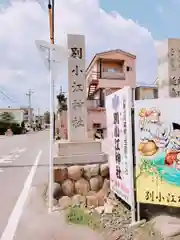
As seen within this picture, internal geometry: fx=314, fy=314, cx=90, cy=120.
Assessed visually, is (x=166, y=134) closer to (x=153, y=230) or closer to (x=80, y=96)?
(x=153, y=230)

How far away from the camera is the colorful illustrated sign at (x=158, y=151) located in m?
4.74

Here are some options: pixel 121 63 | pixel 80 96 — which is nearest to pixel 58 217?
pixel 80 96

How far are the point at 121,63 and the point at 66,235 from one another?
32682 millimetres

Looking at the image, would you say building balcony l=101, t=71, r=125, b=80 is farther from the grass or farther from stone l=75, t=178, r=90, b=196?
the grass

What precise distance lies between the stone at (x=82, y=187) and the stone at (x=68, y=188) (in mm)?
121

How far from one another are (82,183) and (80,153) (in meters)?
1.09

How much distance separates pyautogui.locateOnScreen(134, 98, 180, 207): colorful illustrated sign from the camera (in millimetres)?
4742

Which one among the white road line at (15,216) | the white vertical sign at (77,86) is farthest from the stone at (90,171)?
the white vertical sign at (77,86)

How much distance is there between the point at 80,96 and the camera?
978 cm

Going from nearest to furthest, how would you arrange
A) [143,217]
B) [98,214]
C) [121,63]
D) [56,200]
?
[143,217], [98,214], [56,200], [121,63]

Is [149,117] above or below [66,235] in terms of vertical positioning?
above

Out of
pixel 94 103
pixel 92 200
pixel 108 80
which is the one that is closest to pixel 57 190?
pixel 92 200

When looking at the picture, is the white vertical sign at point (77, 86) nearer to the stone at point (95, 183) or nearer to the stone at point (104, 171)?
the stone at point (104, 171)

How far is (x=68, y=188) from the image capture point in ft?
24.8
